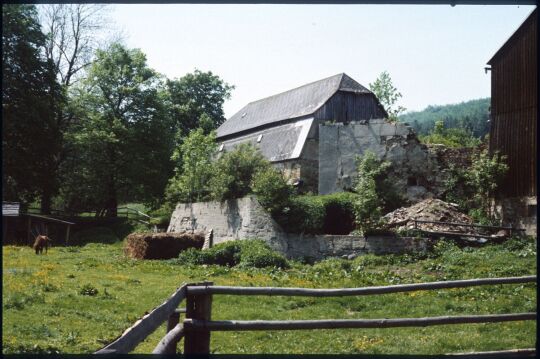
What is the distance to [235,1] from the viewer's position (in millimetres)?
3359

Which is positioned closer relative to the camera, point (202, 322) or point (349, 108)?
point (202, 322)

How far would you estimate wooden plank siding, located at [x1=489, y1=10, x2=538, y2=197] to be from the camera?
17594 mm

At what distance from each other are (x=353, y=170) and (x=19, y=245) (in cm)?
1367

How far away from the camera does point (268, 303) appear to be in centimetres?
934

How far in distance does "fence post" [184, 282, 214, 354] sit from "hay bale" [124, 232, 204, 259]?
527 inches

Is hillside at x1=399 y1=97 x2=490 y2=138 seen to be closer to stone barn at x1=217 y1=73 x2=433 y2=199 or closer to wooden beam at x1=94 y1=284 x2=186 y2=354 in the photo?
stone barn at x1=217 y1=73 x2=433 y2=199

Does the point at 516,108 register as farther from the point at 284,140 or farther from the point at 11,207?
the point at 11,207

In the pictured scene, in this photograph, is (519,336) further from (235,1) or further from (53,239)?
(53,239)

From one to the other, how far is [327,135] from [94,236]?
11032 millimetres

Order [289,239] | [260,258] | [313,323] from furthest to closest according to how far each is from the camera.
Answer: [289,239] < [260,258] < [313,323]

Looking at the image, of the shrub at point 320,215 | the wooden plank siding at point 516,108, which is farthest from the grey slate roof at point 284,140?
the wooden plank siding at point 516,108

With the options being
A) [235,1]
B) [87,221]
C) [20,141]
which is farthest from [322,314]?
[87,221]

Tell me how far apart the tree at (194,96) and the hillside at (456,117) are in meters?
15.7

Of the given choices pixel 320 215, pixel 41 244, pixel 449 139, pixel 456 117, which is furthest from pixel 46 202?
pixel 456 117
